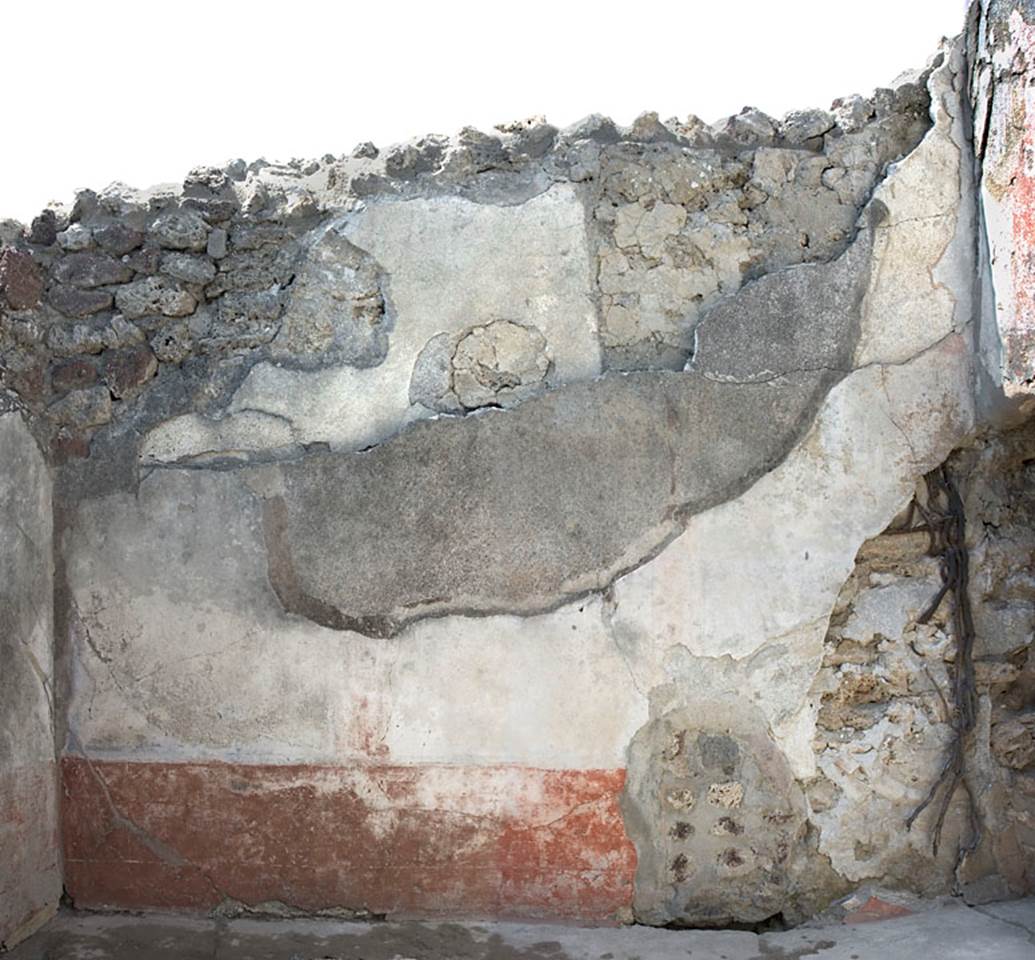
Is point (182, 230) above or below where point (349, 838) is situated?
above

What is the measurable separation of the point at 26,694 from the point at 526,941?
49.7 inches

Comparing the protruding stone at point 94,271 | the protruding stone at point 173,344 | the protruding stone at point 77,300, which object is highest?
the protruding stone at point 94,271

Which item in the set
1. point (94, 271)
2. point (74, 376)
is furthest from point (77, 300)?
point (74, 376)

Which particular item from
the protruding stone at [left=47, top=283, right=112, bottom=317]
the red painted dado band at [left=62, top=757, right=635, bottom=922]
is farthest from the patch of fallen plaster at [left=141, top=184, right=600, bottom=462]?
the red painted dado band at [left=62, top=757, right=635, bottom=922]

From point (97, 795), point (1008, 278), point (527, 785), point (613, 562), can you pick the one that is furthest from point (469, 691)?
point (1008, 278)

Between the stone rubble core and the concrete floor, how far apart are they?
6cm

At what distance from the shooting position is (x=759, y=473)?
8.22ft

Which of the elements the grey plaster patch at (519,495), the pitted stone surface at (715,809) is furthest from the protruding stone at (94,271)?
the pitted stone surface at (715,809)

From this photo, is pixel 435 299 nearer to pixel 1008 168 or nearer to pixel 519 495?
pixel 519 495

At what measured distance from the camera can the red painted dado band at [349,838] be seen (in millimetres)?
2529

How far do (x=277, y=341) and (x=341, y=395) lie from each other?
204mm

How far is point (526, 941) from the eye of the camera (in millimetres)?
2467

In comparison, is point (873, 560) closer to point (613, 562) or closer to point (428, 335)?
point (613, 562)

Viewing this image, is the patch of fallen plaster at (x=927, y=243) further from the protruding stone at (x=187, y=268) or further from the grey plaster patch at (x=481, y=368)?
the protruding stone at (x=187, y=268)
